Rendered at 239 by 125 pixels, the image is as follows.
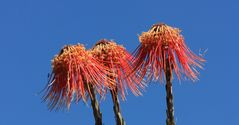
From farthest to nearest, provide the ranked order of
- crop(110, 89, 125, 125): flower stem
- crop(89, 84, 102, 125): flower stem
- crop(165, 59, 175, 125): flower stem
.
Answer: crop(110, 89, 125, 125): flower stem, crop(89, 84, 102, 125): flower stem, crop(165, 59, 175, 125): flower stem

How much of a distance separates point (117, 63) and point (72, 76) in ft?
2.46

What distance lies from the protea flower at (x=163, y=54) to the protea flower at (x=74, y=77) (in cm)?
55

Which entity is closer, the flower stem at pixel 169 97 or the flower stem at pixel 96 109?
the flower stem at pixel 169 97

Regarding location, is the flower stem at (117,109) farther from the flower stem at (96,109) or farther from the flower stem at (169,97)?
the flower stem at (169,97)

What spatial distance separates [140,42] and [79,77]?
954mm

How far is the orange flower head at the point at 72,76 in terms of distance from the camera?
5.04m

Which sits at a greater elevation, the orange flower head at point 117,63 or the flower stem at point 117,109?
the orange flower head at point 117,63

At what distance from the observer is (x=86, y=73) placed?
16.8 feet

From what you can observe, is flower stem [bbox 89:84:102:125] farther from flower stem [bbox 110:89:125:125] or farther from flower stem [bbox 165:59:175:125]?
flower stem [bbox 165:59:175:125]

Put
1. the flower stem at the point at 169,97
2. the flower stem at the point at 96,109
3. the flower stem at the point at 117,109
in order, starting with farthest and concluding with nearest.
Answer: the flower stem at the point at 117,109 → the flower stem at the point at 96,109 → the flower stem at the point at 169,97

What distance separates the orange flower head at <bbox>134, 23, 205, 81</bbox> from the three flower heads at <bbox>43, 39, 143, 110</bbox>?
22 centimetres

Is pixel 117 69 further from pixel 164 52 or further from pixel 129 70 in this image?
pixel 164 52

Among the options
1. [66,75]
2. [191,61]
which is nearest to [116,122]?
[66,75]

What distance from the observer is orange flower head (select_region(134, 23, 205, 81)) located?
16.7 feet
